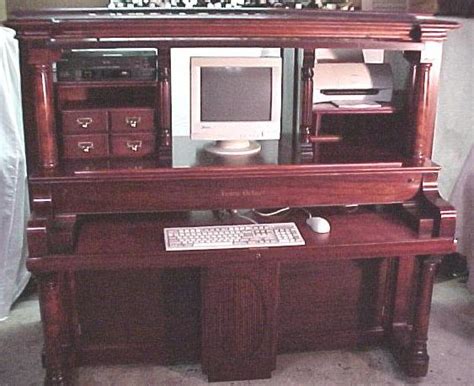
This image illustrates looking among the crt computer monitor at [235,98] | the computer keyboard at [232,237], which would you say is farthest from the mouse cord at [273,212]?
the crt computer monitor at [235,98]

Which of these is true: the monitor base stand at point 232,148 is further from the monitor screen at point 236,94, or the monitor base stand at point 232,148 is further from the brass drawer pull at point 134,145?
the brass drawer pull at point 134,145

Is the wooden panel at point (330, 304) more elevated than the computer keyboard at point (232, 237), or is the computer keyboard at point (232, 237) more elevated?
the computer keyboard at point (232, 237)

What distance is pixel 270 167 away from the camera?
2.17m

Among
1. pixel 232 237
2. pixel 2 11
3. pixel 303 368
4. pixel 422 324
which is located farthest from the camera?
pixel 2 11

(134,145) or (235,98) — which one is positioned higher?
(235,98)

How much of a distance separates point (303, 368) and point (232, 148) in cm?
87

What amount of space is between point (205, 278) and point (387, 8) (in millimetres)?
1992

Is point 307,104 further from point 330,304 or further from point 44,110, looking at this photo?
point 44,110

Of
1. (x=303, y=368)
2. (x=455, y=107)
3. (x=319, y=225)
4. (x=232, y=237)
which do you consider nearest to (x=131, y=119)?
(x=232, y=237)

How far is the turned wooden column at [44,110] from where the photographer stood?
6.61ft

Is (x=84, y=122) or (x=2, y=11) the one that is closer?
(x=84, y=122)

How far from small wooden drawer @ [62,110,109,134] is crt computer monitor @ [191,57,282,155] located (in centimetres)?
30

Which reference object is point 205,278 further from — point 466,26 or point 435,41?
point 466,26

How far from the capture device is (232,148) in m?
2.34
